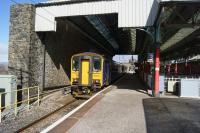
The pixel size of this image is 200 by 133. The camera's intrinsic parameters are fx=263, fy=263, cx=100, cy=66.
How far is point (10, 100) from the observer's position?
14578 millimetres

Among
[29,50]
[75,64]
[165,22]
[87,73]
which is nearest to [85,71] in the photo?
[87,73]

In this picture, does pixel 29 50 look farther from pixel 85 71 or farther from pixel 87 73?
pixel 87 73

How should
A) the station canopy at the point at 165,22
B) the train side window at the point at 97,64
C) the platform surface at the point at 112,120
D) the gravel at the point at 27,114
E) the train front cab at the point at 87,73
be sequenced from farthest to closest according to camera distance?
the train side window at the point at 97,64 → the train front cab at the point at 87,73 → the station canopy at the point at 165,22 → the gravel at the point at 27,114 → the platform surface at the point at 112,120

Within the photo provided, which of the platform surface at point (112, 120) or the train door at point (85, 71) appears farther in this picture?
the train door at point (85, 71)

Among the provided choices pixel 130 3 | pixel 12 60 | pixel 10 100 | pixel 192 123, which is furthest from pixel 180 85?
pixel 12 60

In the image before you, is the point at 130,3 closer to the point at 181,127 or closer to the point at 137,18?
the point at 137,18

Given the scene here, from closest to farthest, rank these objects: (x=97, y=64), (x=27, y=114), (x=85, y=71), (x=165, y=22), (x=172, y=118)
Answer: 1. (x=172, y=118)
2. (x=27, y=114)
3. (x=165, y=22)
4. (x=85, y=71)
5. (x=97, y=64)

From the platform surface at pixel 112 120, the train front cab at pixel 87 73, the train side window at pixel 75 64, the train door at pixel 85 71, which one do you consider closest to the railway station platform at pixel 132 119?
the platform surface at pixel 112 120

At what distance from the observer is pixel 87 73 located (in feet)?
61.9

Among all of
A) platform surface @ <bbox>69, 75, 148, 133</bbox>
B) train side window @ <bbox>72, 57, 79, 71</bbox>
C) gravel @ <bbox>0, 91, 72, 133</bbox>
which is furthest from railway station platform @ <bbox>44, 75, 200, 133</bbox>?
train side window @ <bbox>72, 57, 79, 71</bbox>

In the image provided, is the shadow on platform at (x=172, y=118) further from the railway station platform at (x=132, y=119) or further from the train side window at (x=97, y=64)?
the train side window at (x=97, y=64)

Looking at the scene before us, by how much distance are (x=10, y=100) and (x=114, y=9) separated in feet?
30.4

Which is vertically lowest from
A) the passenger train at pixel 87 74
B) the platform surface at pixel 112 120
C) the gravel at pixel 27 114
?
the gravel at pixel 27 114

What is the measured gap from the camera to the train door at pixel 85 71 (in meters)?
18.7
